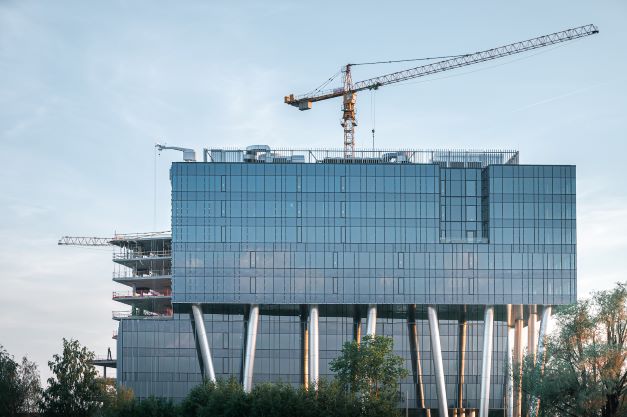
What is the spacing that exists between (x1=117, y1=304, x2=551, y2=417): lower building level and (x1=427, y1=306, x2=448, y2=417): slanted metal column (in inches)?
6.0

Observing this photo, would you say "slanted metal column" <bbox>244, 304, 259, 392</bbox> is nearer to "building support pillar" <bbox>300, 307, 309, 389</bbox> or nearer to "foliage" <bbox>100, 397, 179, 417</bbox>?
"building support pillar" <bbox>300, 307, 309, 389</bbox>

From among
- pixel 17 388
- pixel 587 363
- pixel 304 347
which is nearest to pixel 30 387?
pixel 17 388

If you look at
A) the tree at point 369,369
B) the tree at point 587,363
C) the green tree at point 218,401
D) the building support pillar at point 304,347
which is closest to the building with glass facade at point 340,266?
the building support pillar at point 304,347

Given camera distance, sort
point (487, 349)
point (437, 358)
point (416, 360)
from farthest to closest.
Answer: point (416, 360) → point (487, 349) → point (437, 358)

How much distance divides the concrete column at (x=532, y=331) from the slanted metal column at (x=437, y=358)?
13.7m

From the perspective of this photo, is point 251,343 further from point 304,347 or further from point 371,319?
point 371,319

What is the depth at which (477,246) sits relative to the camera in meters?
181

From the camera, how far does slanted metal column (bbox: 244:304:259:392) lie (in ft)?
593

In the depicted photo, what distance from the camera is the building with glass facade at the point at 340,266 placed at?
180000mm

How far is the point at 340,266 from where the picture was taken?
180 meters

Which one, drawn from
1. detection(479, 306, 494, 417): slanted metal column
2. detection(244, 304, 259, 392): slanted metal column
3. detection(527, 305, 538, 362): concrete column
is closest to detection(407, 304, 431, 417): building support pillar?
detection(479, 306, 494, 417): slanted metal column

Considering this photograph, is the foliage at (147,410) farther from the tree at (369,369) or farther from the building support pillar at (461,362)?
the building support pillar at (461,362)

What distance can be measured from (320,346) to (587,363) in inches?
2631

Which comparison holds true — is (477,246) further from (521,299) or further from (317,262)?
(317,262)
